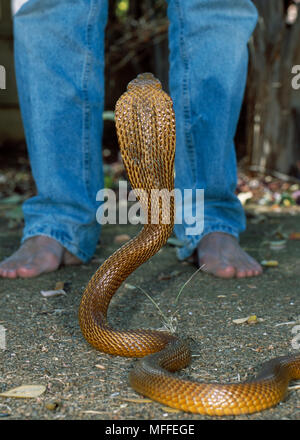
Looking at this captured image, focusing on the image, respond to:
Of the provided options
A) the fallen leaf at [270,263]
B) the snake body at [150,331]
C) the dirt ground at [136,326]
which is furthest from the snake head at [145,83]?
the fallen leaf at [270,263]

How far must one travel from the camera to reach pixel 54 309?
2422 mm

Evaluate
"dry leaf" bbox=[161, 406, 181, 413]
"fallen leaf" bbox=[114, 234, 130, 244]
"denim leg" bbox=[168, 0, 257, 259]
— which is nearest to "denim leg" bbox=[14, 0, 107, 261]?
"denim leg" bbox=[168, 0, 257, 259]

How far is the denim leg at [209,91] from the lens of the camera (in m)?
2.83

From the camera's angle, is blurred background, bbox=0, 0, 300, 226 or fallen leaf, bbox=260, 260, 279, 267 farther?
blurred background, bbox=0, 0, 300, 226

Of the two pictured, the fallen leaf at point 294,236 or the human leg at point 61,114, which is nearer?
the human leg at point 61,114

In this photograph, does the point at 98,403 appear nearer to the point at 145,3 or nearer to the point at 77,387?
the point at 77,387

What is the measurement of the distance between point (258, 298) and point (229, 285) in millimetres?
211

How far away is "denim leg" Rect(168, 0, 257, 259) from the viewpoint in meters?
2.83

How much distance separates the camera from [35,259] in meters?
2.88

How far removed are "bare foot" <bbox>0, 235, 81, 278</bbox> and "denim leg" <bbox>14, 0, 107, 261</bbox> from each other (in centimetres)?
4

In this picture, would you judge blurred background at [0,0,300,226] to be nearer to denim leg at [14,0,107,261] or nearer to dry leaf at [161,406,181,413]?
denim leg at [14,0,107,261]

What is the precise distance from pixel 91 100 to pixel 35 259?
0.88 metres

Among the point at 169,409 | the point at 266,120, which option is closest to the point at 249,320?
the point at 169,409

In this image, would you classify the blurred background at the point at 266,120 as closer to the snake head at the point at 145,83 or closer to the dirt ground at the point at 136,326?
the dirt ground at the point at 136,326
